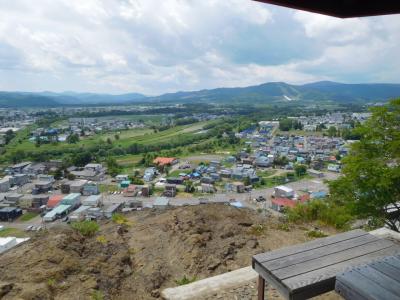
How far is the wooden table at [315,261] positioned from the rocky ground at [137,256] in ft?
2.60

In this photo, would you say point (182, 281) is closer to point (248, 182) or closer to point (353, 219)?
point (353, 219)

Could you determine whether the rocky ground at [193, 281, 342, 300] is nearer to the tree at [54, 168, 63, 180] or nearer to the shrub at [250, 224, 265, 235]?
the shrub at [250, 224, 265, 235]

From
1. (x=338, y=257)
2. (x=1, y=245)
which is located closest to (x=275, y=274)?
(x=338, y=257)

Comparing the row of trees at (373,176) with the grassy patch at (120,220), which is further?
the grassy patch at (120,220)

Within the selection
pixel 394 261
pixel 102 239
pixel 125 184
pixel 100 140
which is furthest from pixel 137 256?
pixel 100 140

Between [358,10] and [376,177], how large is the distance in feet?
11.0

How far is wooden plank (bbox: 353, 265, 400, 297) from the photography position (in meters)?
1.42

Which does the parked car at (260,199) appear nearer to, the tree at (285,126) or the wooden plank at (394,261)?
the wooden plank at (394,261)

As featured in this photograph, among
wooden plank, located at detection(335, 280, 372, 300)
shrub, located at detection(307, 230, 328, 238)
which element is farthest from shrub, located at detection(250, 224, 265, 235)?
wooden plank, located at detection(335, 280, 372, 300)

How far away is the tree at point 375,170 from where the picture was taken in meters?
4.17

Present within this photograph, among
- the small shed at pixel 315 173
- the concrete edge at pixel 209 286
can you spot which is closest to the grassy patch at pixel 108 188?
the small shed at pixel 315 173

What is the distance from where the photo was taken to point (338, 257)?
1.90m

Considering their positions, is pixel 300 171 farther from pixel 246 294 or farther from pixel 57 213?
pixel 246 294

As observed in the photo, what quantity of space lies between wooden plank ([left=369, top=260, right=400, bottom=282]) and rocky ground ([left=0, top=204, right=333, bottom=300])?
3.85ft
